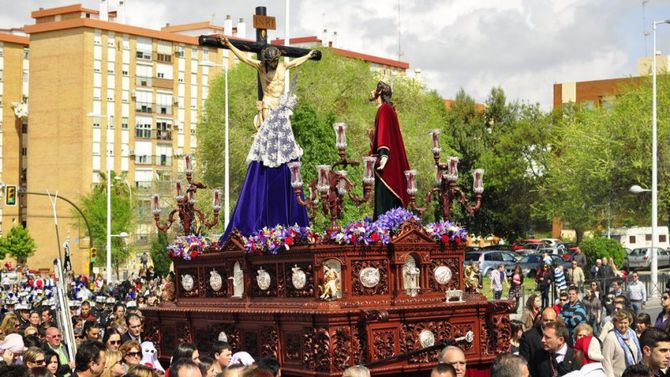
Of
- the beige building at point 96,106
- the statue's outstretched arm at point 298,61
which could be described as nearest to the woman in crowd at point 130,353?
the statue's outstretched arm at point 298,61

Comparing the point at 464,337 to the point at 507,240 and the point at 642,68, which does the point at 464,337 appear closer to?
the point at 507,240

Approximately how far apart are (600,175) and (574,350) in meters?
45.0

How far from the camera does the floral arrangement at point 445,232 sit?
17.6 m

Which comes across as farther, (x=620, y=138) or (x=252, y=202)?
(x=620, y=138)

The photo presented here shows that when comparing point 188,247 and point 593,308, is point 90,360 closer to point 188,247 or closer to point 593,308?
point 188,247

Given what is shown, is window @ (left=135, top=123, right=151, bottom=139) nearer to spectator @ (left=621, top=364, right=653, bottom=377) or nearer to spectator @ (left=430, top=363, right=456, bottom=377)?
spectator @ (left=621, top=364, right=653, bottom=377)

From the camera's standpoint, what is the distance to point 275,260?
1786 cm

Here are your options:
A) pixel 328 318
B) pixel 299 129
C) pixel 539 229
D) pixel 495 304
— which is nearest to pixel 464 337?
pixel 495 304

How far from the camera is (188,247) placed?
2003cm

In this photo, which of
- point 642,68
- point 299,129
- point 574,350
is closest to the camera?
point 574,350

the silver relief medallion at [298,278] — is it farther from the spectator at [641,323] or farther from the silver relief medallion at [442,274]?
the spectator at [641,323]

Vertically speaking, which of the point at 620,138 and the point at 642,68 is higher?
the point at 642,68

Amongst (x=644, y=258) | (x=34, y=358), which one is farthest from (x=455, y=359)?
(x=644, y=258)

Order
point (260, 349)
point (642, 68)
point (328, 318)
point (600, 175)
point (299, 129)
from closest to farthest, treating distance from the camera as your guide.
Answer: point (328, 318)
point (260, 349)
point (299, 129)
point (600, 175)
point (642, 68)
